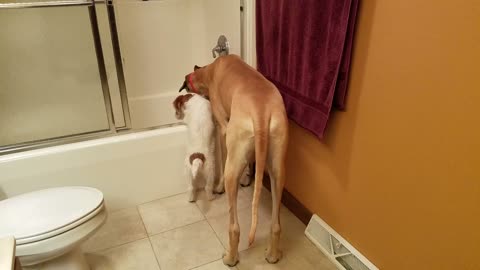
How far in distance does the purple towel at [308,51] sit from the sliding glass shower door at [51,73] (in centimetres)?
103

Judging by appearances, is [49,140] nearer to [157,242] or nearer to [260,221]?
[157,242]

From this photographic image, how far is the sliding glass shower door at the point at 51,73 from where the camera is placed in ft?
6.79

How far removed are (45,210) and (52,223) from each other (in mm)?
101

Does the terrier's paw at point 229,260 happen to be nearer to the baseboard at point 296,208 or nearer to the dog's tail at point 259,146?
the dog's tail at point 259,146

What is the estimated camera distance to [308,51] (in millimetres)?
1506

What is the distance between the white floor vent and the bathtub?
0.84 meters

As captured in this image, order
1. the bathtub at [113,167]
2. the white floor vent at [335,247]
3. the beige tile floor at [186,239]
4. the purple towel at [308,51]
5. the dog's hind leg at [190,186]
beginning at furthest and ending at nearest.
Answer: the dog's hind leg at [190,186]
the bathtub at [113,167]
the beige tile floor at [186,239]
the white floor vent at [335,247]
the purple towel at [308,51]

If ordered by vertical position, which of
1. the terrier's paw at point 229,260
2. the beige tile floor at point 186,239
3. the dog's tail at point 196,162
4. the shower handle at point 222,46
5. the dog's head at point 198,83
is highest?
the shower handle at point 222,46

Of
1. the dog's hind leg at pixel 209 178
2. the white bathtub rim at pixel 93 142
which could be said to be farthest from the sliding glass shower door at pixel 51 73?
the dog's hind leg at pixel 209 178

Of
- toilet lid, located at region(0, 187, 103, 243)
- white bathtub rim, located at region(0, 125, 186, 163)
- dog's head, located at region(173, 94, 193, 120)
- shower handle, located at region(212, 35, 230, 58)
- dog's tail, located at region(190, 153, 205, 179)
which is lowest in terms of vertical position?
dog's tail, located at region(190, 153, 205, 179)

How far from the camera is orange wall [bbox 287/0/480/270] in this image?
1001mm

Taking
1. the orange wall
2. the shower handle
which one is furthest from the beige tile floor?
the shower handle

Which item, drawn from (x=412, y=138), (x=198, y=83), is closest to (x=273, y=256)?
(x=412, y=138)

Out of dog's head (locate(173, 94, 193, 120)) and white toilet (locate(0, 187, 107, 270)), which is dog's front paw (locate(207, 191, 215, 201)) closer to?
dog's head (locate(173, 94, 193, 120))
